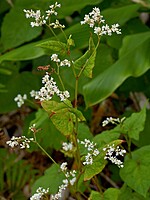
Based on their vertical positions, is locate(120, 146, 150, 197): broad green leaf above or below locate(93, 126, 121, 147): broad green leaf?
below

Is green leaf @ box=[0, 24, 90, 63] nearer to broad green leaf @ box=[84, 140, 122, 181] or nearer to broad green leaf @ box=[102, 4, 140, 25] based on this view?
broad green leaf @ box=[102, 4, 140, 25]

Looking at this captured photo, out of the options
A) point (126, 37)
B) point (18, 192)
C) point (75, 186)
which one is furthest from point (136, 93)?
point (75, 186)

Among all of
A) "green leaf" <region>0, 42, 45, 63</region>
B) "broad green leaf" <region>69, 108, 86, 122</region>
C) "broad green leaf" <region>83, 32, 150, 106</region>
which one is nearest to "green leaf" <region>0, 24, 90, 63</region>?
"green leaf" <region>0, 42, 45, 63</region>

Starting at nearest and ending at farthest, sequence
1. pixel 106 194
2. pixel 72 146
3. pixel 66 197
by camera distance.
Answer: pixel 106 194 < pixel 72 146 < pixel 66 197

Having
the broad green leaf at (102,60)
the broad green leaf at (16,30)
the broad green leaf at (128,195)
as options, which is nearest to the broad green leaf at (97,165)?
the broad green leaf at (128,195)

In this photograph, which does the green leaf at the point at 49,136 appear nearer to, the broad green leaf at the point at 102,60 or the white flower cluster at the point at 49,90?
the broad green leaf at the point at 102,60

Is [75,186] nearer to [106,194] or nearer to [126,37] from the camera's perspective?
[106,194]
